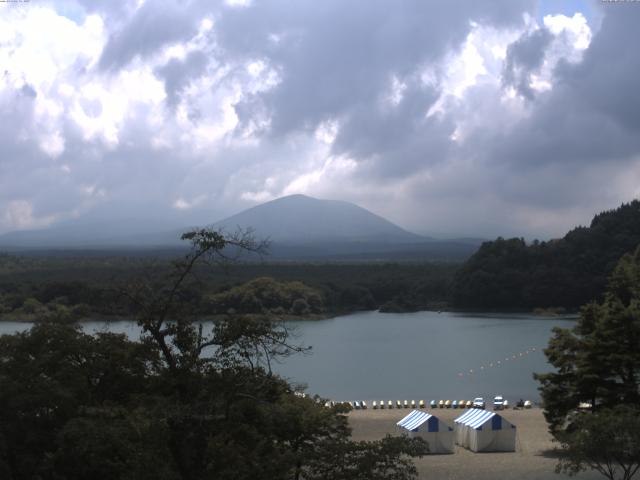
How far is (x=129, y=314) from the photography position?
4.86m

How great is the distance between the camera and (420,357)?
89.2ft

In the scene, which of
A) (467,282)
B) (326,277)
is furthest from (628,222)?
(326,277)

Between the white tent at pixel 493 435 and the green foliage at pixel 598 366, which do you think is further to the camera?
the white tent at pixel 493 435

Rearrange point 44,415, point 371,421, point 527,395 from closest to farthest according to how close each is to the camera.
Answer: point 44,415, point 371,421, point 527,395

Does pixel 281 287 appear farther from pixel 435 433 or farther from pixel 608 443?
pixel 608 443

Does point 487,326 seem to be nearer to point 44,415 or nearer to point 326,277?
point 326,277

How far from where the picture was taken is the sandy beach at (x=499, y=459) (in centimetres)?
1105

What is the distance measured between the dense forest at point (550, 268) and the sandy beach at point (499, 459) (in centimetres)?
2759

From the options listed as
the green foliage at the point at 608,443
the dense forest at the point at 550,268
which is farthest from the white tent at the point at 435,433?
the dense forest at the point at 550,268

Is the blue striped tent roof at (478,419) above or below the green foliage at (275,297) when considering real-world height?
below

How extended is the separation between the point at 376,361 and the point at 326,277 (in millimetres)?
28532

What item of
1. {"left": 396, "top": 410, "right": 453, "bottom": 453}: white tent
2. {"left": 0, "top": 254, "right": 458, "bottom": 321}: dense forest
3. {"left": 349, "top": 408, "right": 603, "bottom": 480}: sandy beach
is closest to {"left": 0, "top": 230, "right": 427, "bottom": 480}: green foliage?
{"left": 349, "top": 408, "right": 603, "bottom": 480}: sandy beach

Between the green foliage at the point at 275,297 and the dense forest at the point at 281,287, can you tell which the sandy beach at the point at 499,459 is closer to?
the dense forest at the point at 281,287

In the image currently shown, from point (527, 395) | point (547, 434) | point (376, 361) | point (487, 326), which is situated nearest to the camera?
point (547, 434)
